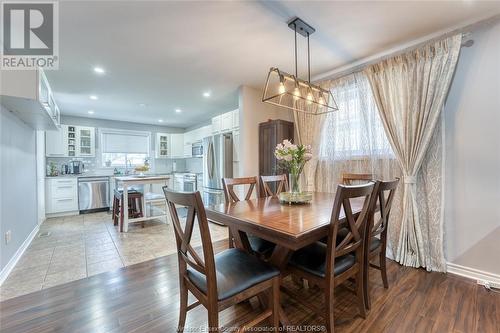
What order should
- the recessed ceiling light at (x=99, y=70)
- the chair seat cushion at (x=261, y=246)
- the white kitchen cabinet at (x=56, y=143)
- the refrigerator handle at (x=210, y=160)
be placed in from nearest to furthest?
the chair seat cushion at (x=261, y=246), the recessed ceiling light at (x=99, y=70), the refrigerator handle at (x=210, y=160), the white kitchen cabinet at (x=56, y=143)

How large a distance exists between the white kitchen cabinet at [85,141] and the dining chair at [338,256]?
6247mm

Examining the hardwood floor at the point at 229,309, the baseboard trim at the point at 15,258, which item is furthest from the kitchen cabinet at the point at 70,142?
the hardwood floor at the point at 229,309

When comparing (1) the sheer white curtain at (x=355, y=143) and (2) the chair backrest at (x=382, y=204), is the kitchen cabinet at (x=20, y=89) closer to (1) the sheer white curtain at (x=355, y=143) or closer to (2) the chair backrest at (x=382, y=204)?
(2) the chair backrest at (x=382, y=204)

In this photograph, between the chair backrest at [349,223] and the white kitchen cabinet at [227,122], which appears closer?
the chair backrest at [349,223]

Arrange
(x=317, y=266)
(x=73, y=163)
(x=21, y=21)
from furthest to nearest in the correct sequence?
(x=73, y=163)
(x=21, y=21)
(x=317, y=266)

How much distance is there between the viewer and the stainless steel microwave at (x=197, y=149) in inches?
242

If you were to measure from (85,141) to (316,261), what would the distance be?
21.3 ft

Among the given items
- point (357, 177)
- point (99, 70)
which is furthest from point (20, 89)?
point (357, 177)

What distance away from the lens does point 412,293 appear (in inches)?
76.0

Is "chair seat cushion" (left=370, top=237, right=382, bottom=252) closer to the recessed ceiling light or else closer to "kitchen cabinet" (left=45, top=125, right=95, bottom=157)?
the recessed ceiling light

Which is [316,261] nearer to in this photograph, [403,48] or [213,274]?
[213,274]

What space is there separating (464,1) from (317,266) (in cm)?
251

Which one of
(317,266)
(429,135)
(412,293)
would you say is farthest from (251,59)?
(412,293)

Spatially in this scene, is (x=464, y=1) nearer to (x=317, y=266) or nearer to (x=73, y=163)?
(x=317, y=266)
